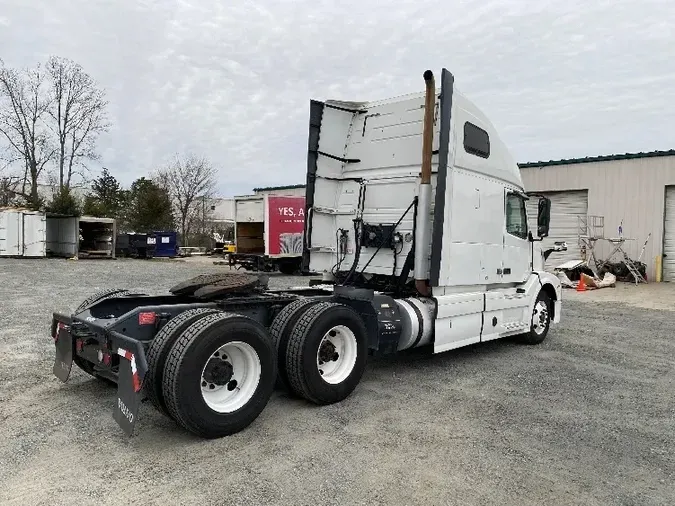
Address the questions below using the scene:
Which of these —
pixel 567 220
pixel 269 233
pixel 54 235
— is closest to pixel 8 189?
pixel 54 235

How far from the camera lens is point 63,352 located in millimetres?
5270

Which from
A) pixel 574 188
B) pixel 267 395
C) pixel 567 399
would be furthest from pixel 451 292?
pixel 574 188

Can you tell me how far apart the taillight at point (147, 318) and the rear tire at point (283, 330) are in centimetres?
113

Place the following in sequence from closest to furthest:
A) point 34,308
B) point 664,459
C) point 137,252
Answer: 1. point 664,459
2. point 34,308
3. point 137,252

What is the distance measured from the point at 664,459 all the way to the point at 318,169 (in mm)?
5194

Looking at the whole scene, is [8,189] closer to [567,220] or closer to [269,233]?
[269,233]

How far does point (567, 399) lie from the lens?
555 cm

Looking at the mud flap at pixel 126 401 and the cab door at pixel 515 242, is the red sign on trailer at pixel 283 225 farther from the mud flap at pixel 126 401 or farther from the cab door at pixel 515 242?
the mud flap at pixel 126 401

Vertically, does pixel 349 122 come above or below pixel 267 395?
above

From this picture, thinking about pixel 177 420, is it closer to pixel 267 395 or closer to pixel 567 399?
pixel 267 395

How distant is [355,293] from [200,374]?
2.32 metres

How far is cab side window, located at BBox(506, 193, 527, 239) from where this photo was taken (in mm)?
7554

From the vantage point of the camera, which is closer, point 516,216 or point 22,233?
point 516,216

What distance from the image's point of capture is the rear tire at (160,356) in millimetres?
4176
